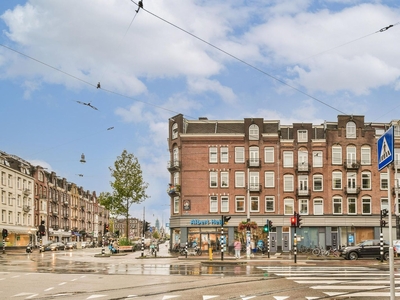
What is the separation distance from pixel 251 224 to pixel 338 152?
850 inches

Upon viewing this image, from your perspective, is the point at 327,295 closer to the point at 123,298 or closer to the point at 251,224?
the point at 123,298

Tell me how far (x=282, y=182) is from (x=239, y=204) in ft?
18.4

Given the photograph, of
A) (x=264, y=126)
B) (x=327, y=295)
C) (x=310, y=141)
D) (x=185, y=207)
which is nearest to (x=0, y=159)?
(x=185, y=207)

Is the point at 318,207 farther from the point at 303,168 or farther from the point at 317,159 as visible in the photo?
the point at 317,159

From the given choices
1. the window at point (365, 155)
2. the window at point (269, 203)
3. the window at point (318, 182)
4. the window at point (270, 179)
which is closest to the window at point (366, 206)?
the window at point (365, 155)

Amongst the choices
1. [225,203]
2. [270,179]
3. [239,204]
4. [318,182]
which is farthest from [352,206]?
[225,203]

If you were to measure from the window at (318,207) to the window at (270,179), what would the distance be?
5318mm

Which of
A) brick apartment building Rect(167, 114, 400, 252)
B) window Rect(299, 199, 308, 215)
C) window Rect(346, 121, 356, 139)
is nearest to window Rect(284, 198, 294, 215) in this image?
brick apartment building Rect(167, 114, 400, 252)

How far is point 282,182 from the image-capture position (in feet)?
207

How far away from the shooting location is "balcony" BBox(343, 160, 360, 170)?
6225 centimetres

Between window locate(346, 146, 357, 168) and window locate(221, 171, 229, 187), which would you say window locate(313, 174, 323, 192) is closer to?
window locate(346, 146, 357, 168)

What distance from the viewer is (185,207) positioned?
62312 millimetres

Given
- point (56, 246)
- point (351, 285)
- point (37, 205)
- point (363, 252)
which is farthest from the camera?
point (37, 205)

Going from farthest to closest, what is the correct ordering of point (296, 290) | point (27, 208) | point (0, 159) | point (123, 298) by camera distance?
1. point (27, 208)
2. point (0, 159)
3. point (296, 290)
4. point (123, 298)
